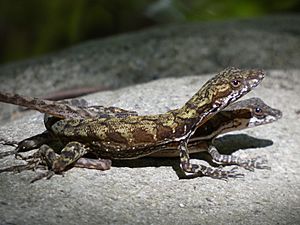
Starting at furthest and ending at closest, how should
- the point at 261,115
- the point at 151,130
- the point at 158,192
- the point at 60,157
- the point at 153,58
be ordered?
the point at 153,58 < the point at 261,115 < the point at 151,130 < the point at 60,157 < the point at 158,192

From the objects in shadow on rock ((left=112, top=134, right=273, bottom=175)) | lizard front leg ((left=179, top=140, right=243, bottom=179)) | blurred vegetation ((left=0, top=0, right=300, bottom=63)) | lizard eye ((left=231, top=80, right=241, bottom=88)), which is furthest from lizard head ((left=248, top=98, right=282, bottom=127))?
blurred vegetation ((left=0, top=0, right=300, bottom=63))

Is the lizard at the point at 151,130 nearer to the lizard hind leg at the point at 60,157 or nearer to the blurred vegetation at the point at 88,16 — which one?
the lizard hind leg at the point at 60,157

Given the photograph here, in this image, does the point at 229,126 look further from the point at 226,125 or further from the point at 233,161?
the point at 233,161

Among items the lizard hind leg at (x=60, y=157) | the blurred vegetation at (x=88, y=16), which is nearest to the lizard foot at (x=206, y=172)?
the lizard hind leg at (x=60, y=157)

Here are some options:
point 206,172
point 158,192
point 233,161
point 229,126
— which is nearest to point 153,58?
point 229,126

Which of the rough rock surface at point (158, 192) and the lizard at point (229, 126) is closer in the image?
the rough rock surface at point (158, 192)

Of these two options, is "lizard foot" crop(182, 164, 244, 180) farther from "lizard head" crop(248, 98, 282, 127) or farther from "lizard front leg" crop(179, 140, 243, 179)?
"lizard head" crop(248, 98, 282, 127)
